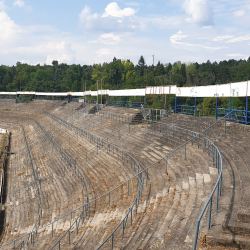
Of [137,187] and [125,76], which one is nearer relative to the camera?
[137,187]

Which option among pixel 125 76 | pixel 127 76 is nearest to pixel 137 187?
pixel 127 76

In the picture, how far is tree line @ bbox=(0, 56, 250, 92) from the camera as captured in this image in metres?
84.1

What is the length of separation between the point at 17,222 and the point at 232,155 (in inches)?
502

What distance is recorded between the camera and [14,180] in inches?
941

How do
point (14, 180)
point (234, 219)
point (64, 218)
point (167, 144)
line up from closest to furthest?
point (234, 219), point (64, 218), point (167, 144), point (14, 180)

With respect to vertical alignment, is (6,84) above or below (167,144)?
above

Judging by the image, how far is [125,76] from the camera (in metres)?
125

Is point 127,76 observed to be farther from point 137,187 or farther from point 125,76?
point 137,187

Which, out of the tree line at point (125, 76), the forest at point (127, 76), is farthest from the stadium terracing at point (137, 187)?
the tree line at point (125, 76)

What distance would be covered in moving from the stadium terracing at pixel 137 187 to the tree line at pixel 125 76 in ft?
157

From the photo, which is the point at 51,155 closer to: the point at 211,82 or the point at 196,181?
the point at 196,181

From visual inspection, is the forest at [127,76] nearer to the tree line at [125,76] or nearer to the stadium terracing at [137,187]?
the tree line at [125,76]

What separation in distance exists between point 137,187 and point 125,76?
115m

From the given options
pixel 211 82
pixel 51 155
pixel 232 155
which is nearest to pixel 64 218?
pixel 232 155
